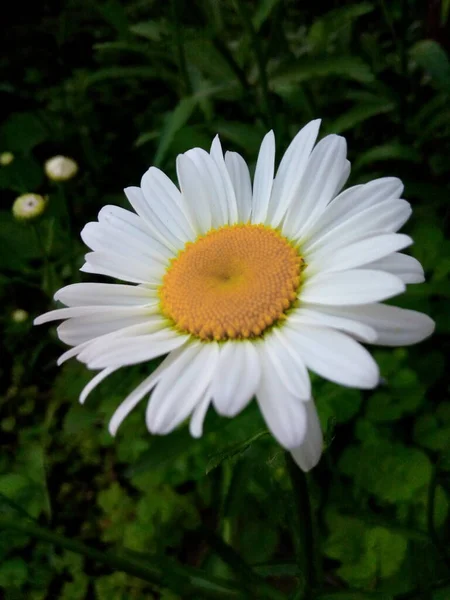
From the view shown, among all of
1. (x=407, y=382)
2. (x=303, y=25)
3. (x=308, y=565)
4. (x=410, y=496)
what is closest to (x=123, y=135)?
(x=303, y=25)

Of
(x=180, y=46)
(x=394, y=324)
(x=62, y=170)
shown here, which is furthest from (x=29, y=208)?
(x=394, y=324)

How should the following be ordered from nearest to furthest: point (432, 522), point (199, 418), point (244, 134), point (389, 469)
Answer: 1. point (199, 418)
2. point (432, 522)
3. point (389, 469)
4. point (244, 134)

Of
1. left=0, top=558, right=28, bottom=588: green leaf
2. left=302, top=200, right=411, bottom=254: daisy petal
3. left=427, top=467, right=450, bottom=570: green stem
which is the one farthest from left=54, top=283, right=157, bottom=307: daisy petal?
left=0, top=558, right=28, bottom=588: green leaf

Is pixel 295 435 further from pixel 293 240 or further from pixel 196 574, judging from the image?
pixel 196 574

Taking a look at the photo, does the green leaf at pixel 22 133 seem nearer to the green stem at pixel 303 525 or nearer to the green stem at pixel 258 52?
the green stem at pixel 258 52

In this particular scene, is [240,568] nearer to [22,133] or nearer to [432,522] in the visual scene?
[432,522]

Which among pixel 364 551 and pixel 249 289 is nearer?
pixel 249 289
